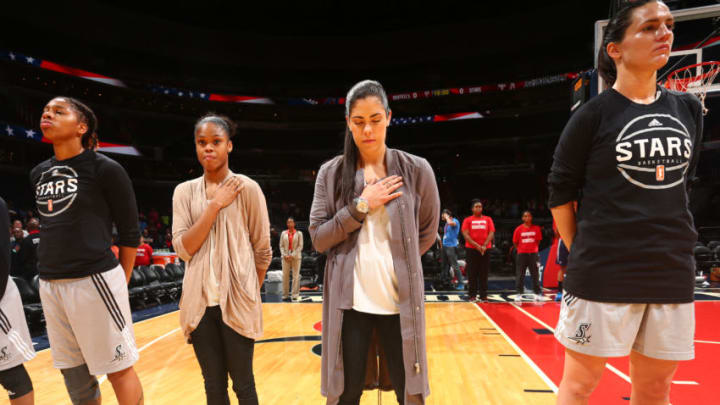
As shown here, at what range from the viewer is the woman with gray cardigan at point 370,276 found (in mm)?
1523

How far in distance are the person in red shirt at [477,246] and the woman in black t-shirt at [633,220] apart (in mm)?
5665

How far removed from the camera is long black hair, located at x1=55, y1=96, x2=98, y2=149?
203 cm

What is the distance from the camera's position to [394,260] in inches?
61.5

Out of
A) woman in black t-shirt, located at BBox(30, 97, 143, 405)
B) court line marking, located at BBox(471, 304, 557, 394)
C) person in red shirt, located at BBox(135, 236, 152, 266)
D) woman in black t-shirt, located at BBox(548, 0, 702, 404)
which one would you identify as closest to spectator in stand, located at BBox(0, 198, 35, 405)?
woman in black t-shirt, located at BBox(30, 97, 143, 405)

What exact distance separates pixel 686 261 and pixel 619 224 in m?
0.25

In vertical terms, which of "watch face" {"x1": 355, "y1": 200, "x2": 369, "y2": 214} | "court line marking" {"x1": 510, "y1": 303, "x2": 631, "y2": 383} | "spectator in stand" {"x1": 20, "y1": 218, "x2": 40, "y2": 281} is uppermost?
"watch face" {"x1": 355, "y1": 200, "x2": 369, "y2": 214}

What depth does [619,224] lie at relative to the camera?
1.35 metres

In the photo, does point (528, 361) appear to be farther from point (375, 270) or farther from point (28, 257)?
point (28, 257)

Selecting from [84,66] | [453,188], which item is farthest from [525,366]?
[84,66]

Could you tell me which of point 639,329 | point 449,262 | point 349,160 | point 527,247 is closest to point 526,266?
point 527,247

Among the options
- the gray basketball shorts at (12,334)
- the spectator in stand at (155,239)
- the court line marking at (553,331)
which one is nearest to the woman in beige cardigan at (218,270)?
the gray basketball shorts at (12,334)

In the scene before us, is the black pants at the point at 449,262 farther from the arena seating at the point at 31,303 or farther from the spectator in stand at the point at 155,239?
the spectator in stand at the point at 155,239

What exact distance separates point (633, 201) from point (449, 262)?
7850 mm

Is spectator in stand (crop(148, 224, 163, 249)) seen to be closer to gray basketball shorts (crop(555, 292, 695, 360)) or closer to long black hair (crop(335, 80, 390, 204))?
long black hair (crop(335, 80, 390, 204))
